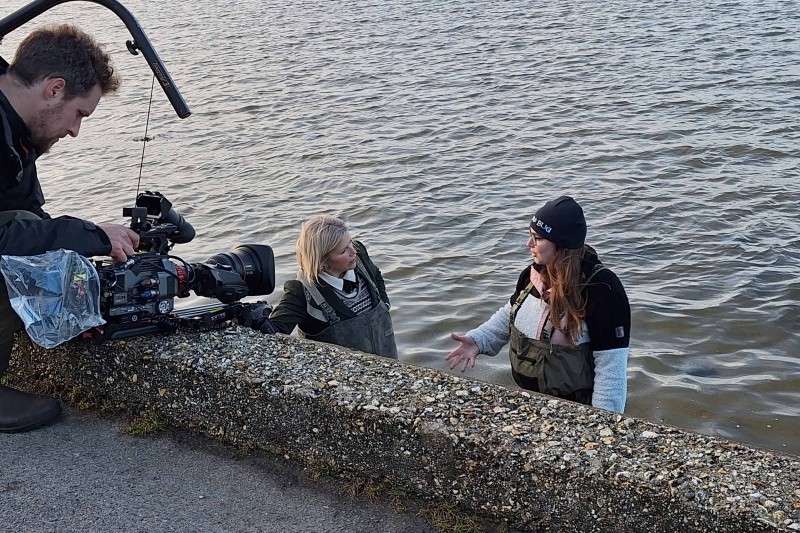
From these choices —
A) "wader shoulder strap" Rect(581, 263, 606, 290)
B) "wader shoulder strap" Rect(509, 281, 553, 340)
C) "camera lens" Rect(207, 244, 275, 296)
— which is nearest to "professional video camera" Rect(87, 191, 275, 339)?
"camera lens" Rect(207, 244, 275, 296)

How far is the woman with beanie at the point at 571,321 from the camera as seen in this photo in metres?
4.16

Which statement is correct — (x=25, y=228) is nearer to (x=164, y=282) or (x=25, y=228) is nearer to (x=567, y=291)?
(x=164, y=282)

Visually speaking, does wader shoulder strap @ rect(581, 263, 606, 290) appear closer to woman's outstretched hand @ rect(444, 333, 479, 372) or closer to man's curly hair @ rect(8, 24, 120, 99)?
woman's outstretched hand @ rect(444, 333, 479, 372)

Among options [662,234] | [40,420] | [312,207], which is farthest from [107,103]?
[40,420]

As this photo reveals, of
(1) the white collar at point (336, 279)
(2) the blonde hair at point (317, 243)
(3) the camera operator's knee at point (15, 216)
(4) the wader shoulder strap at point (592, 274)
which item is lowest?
(1) the white collar at point (336, 279)

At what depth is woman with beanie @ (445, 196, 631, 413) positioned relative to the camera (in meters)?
4.16

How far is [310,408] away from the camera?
3604 mm

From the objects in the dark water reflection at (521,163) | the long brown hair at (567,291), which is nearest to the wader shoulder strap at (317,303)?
the long brown hair at (567,291)

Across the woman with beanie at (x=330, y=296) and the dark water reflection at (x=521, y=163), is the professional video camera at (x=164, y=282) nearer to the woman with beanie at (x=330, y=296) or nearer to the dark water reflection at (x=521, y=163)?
the woman with beanie at (x=330, y=296)

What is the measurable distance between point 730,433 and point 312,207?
5158mm

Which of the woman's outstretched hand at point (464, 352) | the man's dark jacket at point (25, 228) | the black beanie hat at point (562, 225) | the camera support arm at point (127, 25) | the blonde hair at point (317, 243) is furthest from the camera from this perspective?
the blonde hair at point (317, 243)

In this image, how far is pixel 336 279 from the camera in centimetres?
495

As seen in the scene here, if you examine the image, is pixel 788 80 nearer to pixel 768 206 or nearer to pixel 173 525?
pixel 768 206

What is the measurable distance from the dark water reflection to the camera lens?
89.7 inches
